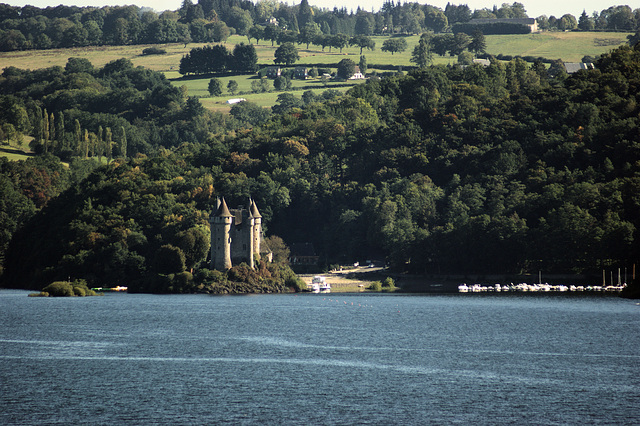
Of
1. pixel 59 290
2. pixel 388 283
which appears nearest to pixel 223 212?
pixel 59 290

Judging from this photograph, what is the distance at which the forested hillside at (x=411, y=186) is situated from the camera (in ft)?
402

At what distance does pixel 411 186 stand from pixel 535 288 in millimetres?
36889

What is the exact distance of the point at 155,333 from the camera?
74.9 m

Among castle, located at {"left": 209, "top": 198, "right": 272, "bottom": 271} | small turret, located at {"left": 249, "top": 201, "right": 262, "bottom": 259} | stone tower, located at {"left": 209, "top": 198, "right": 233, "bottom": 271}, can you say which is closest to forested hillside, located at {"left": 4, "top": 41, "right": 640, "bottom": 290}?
stone tower, located at {"left": 209, "top": 198, "right": 233, "bottom": 271}

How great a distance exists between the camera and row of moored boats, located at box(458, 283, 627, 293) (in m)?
117

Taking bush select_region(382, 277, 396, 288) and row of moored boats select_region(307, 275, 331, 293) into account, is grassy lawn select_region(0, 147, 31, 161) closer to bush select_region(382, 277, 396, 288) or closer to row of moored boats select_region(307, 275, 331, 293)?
row of moored boats select_region(307, 275, 331, 293)

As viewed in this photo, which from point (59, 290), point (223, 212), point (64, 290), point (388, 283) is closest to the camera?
point (64, 290)

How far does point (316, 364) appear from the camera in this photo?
59.6m

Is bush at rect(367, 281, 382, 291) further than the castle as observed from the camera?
Yes

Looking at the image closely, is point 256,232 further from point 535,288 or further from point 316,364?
point 316,364

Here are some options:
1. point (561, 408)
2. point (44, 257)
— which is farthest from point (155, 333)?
point (44, 257)

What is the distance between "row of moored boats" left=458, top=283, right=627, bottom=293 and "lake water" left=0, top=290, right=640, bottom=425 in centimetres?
1994

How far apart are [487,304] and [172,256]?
38240mm

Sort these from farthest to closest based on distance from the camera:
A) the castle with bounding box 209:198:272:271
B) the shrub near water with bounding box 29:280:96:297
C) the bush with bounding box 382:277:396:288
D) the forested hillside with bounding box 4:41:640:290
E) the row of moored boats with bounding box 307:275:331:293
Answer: the bush with bounding box 382:277:396:288, the row of moored boats with bounding box 307:275:331:293, the forested hillside with bounding box 4:41:640:290, the castle with bounding box 209:198:272:271, the shrub near water with bounding box 29:280:96:297
